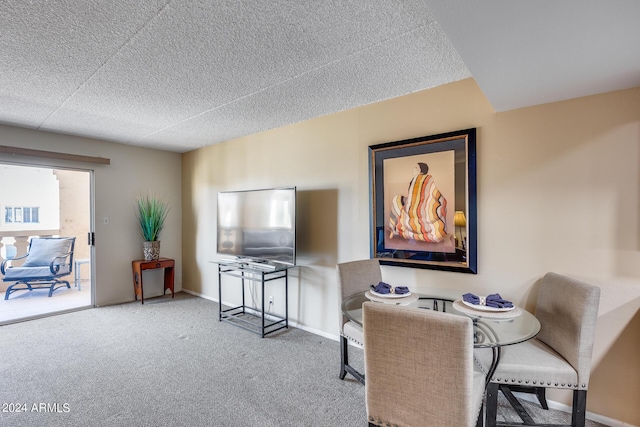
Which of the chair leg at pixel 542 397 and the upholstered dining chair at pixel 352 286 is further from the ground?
the upholstered dining chair at pixel 352 286

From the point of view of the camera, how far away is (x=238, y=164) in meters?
4.34

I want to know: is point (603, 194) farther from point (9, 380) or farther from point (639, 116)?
point (9, 380)

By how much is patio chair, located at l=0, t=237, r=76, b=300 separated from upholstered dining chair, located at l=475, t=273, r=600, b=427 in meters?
Result: 5.88

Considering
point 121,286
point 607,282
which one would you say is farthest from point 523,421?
point 121,286

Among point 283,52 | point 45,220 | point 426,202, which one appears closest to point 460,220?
point 426,202

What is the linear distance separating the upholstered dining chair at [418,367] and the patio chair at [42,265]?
5470 mm

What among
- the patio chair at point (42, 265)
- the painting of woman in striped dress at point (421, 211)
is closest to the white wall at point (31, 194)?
the patio chair at point (42, 265)

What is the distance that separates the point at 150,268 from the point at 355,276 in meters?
3.45

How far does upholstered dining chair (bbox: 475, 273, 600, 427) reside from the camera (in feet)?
5.53

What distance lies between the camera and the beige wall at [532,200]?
76.0 inches

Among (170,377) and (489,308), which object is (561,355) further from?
(170,377)

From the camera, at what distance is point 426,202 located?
2.61 metres

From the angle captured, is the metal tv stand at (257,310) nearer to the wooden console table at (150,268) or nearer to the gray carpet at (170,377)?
the gray carpet at (170,377)

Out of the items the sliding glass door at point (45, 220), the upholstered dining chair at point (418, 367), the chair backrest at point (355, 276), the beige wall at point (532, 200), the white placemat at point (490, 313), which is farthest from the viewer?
the sliding glass door at point (45, 220)
